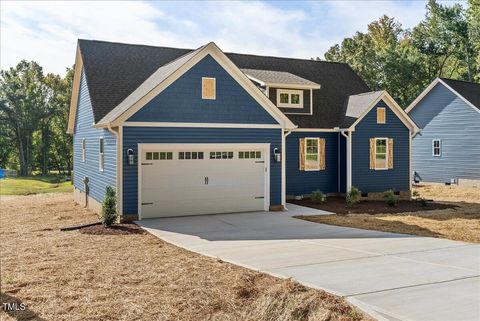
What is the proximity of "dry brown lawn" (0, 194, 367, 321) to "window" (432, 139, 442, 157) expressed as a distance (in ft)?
70.8

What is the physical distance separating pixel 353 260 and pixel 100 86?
12288 millimetres

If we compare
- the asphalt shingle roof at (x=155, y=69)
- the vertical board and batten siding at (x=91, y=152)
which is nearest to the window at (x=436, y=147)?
the asphalt shingle roof at (x=155, y=69)

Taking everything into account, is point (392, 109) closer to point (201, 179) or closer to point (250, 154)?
point (250, 154)

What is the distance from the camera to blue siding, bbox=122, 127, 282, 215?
14.2 metres

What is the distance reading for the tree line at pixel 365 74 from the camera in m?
39.2

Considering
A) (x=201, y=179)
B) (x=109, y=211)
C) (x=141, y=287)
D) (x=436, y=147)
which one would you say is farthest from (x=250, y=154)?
(x=436, y=147)

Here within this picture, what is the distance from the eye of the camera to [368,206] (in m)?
18.5

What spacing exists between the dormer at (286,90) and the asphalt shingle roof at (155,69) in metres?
0.47

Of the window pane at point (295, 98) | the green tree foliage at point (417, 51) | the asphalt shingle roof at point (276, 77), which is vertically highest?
the green tree foliage at point (417, 51)

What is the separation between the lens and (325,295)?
20.8ft

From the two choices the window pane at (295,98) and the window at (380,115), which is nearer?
the window at (380,115)

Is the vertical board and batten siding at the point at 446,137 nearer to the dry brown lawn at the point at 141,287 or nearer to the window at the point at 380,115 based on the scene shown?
the window at the point at 380,115

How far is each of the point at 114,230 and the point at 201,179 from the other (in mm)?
3746

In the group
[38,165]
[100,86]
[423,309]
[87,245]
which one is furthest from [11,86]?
A: [423,309]
